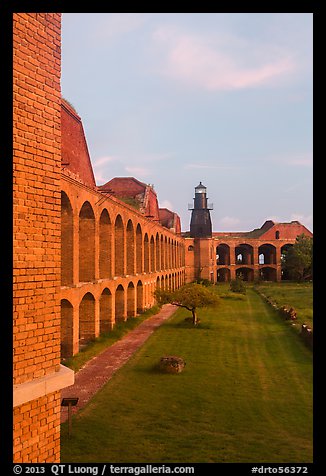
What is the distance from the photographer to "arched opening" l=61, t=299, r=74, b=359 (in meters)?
15.2

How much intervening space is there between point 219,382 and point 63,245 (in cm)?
741

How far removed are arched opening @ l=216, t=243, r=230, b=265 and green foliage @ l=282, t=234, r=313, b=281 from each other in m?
8.71

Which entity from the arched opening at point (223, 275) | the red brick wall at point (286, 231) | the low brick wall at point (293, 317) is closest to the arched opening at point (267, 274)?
the red brick wall at point (286, 231)

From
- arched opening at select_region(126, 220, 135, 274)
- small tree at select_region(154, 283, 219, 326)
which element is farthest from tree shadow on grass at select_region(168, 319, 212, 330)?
arched opening at select_region(126, 220, 135, 274)

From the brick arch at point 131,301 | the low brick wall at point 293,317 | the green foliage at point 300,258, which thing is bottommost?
the low brick wall at point 293,317

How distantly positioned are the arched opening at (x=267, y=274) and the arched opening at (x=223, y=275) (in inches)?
193

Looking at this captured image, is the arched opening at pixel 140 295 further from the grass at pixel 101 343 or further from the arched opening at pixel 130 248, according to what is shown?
the arched opening at pixel 130 248

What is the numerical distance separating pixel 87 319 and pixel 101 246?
151 inches

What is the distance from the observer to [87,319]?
1814 cm

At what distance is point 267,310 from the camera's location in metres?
29.9

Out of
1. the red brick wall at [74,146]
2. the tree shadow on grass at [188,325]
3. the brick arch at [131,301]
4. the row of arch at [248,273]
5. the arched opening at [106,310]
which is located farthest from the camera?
the row of arch at [248,273]

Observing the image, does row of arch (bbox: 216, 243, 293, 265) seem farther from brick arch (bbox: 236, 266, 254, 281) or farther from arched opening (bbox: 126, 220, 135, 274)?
arched opening (bbox: 126, 220, 135, 274)

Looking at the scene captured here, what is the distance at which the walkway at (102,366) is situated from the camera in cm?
1159
